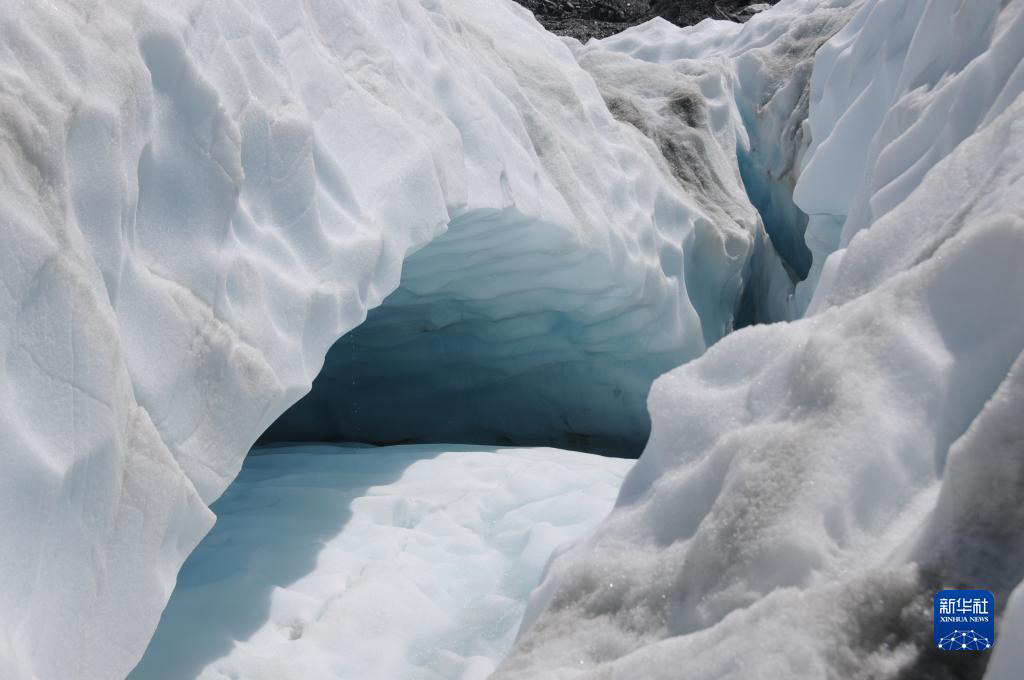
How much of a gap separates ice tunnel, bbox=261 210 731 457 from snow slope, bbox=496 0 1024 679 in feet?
7.91

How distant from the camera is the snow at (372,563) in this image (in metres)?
2.37

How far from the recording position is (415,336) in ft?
16.0

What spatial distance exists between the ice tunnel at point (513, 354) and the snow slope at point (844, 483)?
7.91ft

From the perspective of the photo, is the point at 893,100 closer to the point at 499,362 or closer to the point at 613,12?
the point at 499,362

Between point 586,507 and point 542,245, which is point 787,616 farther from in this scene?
point 542,245

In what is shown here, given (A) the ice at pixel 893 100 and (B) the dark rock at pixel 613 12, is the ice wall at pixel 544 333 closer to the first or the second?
(A) the ice at pixel 893 100

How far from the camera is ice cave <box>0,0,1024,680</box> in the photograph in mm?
1463

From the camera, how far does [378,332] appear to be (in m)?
4.80

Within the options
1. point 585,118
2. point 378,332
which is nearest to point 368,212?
point 378,332

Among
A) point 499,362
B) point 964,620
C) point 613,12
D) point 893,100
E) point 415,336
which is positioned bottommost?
point 499,362

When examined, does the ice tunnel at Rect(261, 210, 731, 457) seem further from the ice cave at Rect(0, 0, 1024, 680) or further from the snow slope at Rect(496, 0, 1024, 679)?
the snow slope at Rect(496, 0, 1024, 679)

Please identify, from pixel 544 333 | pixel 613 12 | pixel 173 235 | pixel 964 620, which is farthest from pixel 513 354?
pixel 613 12

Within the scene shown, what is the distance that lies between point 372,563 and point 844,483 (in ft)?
5.44

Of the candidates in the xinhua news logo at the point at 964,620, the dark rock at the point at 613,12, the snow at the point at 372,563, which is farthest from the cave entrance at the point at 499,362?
the dark rock at the point at 613,12
